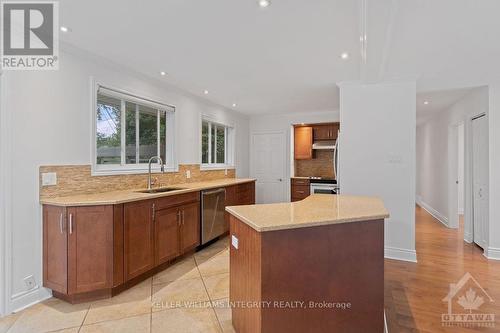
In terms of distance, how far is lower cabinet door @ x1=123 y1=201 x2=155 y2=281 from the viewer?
8.30 ft

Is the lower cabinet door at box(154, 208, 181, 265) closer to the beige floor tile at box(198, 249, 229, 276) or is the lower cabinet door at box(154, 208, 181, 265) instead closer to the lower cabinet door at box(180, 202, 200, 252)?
the lower cabinet door at box(180, 202, 200, 252)

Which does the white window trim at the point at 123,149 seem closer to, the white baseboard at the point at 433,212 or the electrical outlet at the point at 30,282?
the electrical outlet at the point at 30,282

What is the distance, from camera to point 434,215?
6.01 m

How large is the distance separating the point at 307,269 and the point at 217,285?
1.45 meters

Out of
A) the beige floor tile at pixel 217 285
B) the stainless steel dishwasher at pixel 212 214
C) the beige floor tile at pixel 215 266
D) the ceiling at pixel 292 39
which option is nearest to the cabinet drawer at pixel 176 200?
the stainless steel dishwasher at pixel 212 214

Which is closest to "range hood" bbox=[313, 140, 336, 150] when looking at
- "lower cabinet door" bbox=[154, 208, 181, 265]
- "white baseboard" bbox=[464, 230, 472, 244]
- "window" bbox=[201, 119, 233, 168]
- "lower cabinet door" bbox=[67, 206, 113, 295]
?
"window" bbox=[201, 119, 233, 168]

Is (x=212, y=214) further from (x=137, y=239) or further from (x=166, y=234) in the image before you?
(x=137, y=239)

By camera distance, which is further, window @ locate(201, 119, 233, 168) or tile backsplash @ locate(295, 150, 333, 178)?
tile backsplash @ locate(295, 150, 333, 178)

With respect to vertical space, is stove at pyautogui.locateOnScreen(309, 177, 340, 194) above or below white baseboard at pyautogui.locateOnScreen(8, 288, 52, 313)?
above

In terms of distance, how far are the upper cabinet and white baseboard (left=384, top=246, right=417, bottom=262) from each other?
3158mm

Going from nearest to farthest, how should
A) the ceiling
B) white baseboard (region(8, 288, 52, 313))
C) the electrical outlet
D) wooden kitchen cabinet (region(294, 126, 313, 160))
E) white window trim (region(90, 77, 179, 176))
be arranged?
the ceiling < white baseboard (region(8, 288, 52, 313)) < the electrical outlet < white window trim (region(90, 77, 179, 176)) < wooden kitchen cabinet (region(294, 126, 313, 160))

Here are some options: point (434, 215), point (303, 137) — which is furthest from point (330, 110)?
point (434, 215)

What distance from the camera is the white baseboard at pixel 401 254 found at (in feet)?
11.0

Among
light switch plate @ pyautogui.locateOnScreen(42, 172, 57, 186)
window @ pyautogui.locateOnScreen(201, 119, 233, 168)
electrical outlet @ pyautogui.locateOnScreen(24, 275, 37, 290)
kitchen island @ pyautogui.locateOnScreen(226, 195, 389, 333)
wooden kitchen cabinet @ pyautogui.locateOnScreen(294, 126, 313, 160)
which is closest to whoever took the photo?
kitchen island @ pyautogui.locateOnScreen(226, 195, 389, 333)
